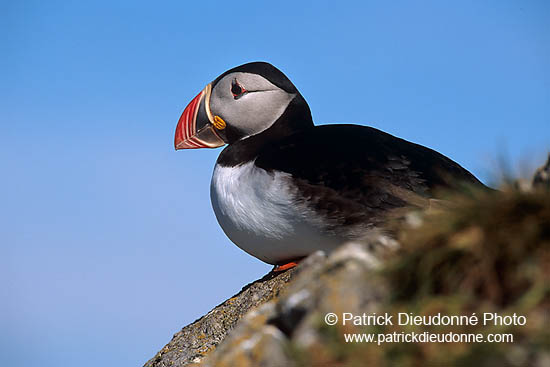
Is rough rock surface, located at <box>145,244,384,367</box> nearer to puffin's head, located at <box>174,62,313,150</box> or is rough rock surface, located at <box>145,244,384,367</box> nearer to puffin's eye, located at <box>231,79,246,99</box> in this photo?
puffin's head, located at <box>174,62,313,150</box>

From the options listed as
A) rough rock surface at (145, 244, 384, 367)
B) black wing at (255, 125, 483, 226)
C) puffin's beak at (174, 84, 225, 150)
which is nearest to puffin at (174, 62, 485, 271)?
black wing at (255, 125, 483, 226)

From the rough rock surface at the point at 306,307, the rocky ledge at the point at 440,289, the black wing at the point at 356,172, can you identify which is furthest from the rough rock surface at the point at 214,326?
the rocky ledge at the point at 440,289

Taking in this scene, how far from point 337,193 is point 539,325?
3703 mm

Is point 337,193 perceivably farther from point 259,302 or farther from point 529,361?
point 529,361

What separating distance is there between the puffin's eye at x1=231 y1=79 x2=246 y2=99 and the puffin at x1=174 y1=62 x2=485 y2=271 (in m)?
0.01

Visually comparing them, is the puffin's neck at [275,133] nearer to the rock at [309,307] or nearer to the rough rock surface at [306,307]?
the rough rock surface at [306,307]

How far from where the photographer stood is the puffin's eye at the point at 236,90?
7.18m

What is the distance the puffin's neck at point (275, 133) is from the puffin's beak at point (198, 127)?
0.48 m

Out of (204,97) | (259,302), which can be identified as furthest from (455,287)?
(204,97)

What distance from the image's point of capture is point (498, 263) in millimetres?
2195

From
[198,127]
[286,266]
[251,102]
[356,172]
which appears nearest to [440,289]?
[356,172]

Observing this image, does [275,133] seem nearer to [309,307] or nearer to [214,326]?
[214,326]

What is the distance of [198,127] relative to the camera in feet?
25.3

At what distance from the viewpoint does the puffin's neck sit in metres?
6.75
